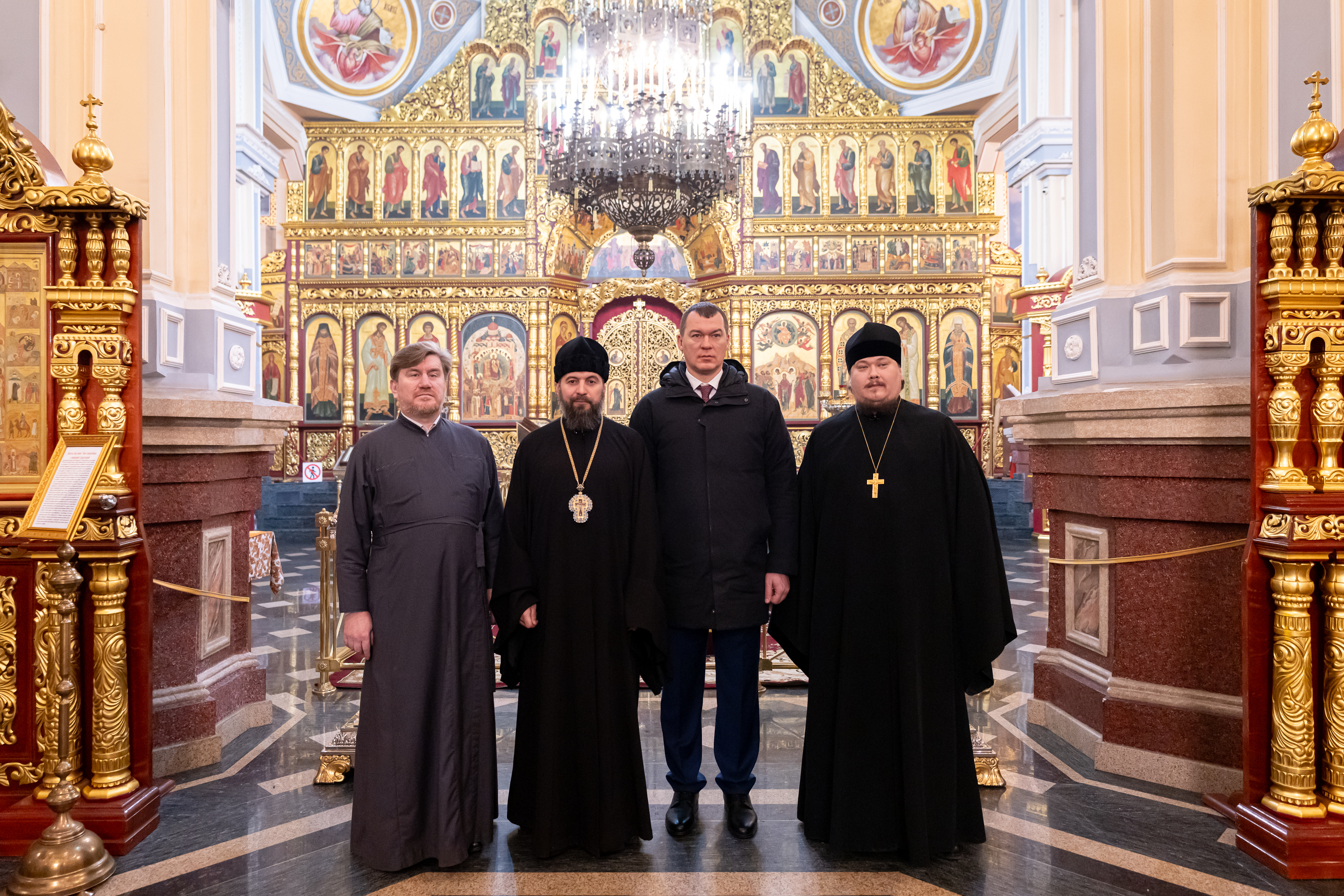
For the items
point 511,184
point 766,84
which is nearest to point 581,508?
point 511,184

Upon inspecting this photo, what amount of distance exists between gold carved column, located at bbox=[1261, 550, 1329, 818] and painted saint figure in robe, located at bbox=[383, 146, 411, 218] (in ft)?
47.4

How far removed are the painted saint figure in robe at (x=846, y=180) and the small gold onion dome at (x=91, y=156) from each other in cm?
1293

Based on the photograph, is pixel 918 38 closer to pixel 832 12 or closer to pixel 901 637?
pixel 832 12

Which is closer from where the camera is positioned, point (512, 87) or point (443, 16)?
point (512, 87)

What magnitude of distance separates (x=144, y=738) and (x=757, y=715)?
8.13 feet

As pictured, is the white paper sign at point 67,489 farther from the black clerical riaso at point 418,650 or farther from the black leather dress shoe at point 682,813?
the black leather dress shoe at point 682,813

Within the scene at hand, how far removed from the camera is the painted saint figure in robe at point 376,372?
1472cm

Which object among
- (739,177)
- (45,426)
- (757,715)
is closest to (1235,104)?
(757,715)

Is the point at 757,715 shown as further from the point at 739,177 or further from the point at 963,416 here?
the point at 963,416

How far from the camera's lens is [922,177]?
48.2 feet

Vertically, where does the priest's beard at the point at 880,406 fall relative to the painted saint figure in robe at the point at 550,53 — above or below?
below

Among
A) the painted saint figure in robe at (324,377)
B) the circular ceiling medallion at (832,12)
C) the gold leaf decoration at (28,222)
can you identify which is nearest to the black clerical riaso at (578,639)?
the gold leaf decoration at (28,222)

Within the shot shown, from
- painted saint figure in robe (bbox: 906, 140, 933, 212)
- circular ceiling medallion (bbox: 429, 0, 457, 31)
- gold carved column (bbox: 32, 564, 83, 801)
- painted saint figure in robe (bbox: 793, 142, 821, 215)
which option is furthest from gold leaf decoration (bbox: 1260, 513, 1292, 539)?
circular ceiling medallion (bbox: 429, 0, 457, 31)

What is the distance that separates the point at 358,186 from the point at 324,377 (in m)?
3.46
